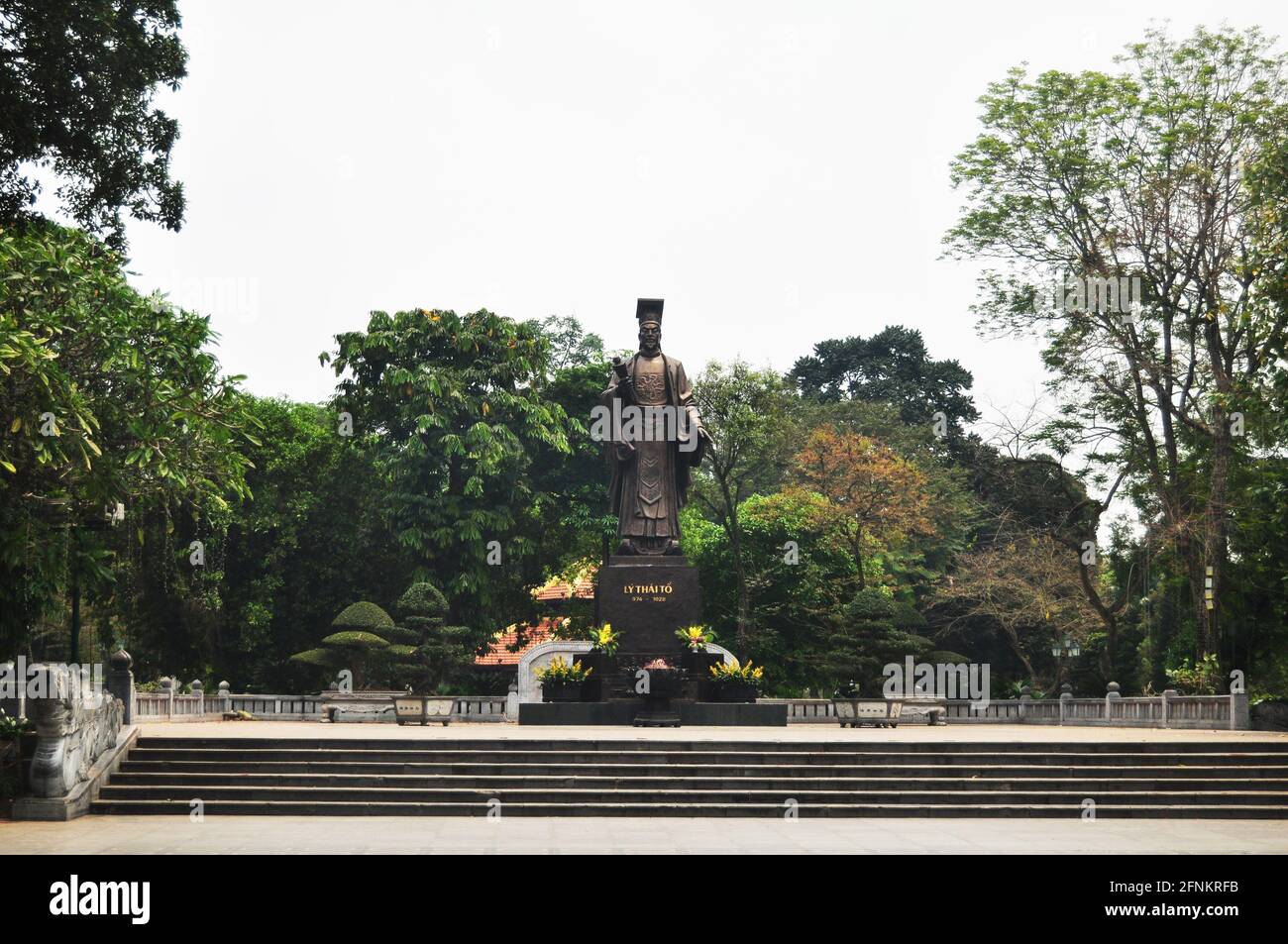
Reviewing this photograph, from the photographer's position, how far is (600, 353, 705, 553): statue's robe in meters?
25.9

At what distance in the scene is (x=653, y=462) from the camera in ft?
85.8

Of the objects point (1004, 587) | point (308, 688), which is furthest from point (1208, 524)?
point (308, 688)

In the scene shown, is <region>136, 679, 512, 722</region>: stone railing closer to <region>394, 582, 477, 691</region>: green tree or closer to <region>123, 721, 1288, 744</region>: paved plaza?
<region>394, 582, 477, 691</region>: green tree

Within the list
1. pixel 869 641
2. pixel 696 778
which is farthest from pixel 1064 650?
pixel 696 778

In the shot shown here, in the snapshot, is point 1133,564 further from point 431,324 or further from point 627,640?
point 431,324

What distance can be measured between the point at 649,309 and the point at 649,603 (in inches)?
214

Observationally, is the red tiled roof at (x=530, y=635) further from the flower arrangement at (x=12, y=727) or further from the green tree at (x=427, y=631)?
the flower arrangement at (x=12, y=727)

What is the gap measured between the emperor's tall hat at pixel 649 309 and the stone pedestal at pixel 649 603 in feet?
15.1

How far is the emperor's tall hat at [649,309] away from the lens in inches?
1032

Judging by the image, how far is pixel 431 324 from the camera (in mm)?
38500

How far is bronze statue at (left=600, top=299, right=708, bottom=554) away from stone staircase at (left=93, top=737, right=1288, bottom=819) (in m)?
8.06

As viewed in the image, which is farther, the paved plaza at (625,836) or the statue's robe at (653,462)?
the statue's robe at (653,462)

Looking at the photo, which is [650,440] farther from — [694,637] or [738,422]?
[738,422]

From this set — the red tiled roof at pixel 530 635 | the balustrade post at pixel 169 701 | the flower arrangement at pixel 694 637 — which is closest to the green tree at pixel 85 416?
the balustrade post at pixel 169 701
